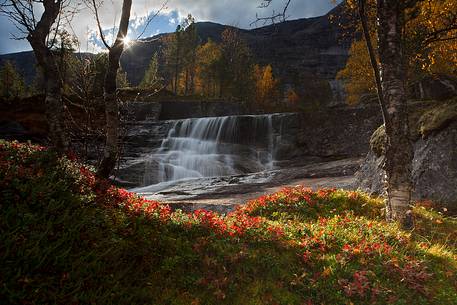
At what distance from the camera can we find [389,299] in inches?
218

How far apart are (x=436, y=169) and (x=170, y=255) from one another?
1074 centimetres

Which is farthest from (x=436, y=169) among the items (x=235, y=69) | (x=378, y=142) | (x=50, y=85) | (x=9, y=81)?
(x=9, y=81)

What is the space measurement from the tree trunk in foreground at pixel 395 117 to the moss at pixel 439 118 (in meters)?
5.67

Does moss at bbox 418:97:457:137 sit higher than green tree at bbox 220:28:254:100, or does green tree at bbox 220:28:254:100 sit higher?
green tree at bbox 220:28:254:100

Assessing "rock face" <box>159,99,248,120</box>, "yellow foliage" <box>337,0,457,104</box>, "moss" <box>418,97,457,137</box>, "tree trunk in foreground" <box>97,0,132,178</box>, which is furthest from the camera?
"rock face" <box>159,99,248,120</box>

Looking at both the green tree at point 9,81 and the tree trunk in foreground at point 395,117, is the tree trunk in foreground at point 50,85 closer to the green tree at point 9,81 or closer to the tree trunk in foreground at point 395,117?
the tree trunk in foreground at point 395,117

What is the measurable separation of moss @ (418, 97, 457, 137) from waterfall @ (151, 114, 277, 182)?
18.2 m

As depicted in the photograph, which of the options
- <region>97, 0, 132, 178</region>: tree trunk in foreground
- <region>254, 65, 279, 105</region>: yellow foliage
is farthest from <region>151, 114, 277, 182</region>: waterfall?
<region>254, 65, 279, 105</region>: yellow foliage

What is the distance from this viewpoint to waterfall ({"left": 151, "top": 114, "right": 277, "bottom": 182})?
30.9 m

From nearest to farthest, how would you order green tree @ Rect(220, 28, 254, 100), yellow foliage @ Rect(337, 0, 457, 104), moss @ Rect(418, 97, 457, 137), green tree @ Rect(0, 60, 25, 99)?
yellow foliage @ Rect(337, 0, 457, 104) < moss @ Rect(418, 97, 457, 137) < green tree @ Rect(220, 28, 254, 100) < green tree @ Rect(0, 60, 25, 99)

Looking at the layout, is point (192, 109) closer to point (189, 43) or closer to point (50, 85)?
point (189, 43)

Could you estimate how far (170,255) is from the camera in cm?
620

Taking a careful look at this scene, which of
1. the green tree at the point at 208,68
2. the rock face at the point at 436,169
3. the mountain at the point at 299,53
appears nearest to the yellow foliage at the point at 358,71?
the rock face at the point at 436,169

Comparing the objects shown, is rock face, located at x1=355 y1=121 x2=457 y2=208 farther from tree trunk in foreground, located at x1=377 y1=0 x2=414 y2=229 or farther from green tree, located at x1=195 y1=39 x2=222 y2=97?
green tree, located at x1=195 y1=39 x2=222 y2=97
